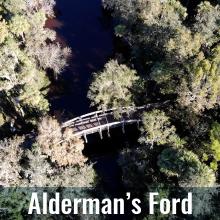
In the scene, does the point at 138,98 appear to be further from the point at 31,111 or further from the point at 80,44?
the point at 80,44

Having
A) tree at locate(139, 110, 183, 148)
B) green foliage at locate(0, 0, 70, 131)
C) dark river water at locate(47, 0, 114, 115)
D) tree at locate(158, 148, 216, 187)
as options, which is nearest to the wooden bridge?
dark river water at locate(47, 0, 114, 115)

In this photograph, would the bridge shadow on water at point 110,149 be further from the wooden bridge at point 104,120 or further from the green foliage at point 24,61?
the green foliage at point 24,61

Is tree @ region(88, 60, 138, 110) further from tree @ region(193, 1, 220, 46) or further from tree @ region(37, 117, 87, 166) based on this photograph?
tree @ region(193, 1, 220, 46)

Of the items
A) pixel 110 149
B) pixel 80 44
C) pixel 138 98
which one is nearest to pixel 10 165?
pixel 110 149

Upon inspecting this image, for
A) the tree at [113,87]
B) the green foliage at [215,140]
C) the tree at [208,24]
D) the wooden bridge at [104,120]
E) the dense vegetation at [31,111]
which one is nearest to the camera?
the dense vegetation at [31,111]

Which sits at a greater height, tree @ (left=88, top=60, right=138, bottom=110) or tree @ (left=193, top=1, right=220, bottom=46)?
tree @ (left=193, top=1, right=220, bottom=46)


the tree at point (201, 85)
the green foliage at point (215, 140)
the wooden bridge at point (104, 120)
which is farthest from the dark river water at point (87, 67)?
the green foliage at point (215, 140)

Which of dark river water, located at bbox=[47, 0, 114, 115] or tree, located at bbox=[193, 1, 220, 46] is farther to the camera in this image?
dark river water, located at bbox=[47, 0, 114, 115]
